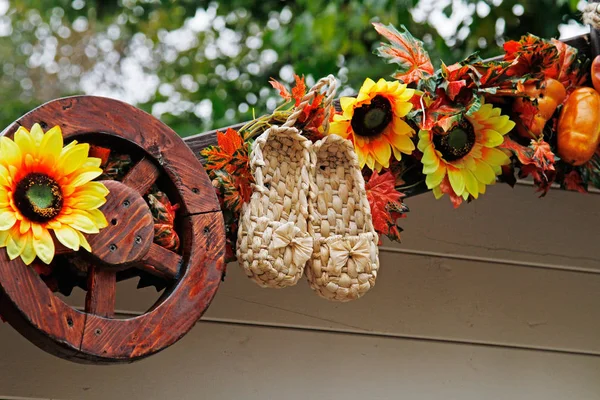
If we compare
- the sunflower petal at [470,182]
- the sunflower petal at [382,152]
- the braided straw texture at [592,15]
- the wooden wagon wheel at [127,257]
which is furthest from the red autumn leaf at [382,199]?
the braided straw texture at [592,15]

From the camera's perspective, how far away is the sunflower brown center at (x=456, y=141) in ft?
4.23

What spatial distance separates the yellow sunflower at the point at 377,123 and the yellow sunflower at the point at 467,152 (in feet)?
0.12

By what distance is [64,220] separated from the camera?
38.3 inches

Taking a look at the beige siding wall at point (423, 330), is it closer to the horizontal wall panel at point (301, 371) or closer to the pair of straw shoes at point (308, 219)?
the horizontal wall panel at point (301, 371)

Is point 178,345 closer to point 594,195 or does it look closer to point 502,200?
point 502,200

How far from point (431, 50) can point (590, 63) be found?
6.18 feet

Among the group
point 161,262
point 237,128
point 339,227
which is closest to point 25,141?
point 161,262

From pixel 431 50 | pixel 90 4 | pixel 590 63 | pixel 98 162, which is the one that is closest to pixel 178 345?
pixel 98 162

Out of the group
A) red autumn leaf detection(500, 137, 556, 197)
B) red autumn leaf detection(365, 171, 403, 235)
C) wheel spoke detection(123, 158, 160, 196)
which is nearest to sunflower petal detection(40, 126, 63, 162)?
wheel spoke detection(123, 158, 160, 196)

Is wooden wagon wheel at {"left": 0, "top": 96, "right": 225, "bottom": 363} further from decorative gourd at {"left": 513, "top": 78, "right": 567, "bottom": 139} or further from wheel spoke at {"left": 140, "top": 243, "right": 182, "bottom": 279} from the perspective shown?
decorative gourd at {"left": 513, "top": 78, "right": 567, "bottom": 139}

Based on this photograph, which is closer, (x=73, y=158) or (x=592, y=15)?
(x=73, y=158)

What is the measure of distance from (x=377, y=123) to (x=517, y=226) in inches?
23.8

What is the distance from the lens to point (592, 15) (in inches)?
55.2

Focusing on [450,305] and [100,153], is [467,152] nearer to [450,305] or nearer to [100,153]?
[450,305]
